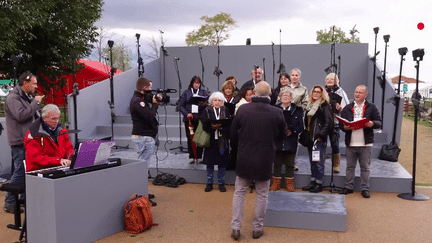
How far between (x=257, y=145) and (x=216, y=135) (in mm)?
1798

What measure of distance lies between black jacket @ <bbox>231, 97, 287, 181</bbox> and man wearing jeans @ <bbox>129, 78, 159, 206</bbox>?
1.80 meters

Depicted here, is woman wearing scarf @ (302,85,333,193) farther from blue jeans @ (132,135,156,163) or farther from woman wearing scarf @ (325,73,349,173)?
blue jeans @ (132,135,156,163)

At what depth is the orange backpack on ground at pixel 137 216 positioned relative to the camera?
3840 millimetres

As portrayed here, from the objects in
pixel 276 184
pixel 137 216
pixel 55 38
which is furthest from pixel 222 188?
pixel 55 38

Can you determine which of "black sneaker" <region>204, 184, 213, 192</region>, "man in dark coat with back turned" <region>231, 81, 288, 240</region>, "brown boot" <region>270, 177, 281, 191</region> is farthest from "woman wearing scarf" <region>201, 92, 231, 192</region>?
"man in dark coat with back turned" <region>231, 81, 288, 240</region>

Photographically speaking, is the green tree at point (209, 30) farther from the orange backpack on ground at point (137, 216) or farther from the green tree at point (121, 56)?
the orange backpack on ground at point (137, 216)

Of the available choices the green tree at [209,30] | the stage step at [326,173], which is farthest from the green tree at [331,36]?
the stage step at [326,173]

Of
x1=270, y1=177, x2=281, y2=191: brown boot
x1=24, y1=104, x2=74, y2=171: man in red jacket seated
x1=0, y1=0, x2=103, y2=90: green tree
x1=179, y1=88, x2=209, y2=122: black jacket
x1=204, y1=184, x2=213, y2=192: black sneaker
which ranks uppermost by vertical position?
x1=0, y1=0, x2=103, y2=90: green tree

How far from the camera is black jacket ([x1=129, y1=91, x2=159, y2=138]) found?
5000 millimetres

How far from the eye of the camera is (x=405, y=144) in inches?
420

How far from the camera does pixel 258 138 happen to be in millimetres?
3559

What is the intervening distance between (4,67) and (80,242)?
10.8 meters

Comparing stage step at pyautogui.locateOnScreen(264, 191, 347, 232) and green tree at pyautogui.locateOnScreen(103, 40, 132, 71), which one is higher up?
green tree at pyautogui.locateOnScreen(103, 40, 132, 71)

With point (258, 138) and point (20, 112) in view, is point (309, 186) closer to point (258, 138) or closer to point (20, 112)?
point (258, 138)
